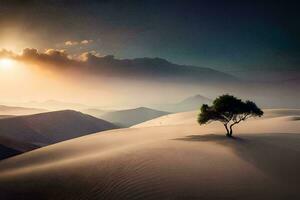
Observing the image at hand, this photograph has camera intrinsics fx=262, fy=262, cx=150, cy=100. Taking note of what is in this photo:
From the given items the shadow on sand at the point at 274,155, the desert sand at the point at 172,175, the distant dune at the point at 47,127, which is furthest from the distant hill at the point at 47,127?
the shadow on sand at the point at 274,155

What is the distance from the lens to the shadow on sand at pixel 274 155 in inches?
779

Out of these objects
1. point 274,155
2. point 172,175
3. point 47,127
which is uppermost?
point 47,127

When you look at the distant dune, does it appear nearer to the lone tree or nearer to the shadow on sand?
the lone tree

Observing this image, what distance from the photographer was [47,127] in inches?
4978

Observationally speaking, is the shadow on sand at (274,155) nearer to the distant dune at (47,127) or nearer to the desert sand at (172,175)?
the desert sand at (172,175)

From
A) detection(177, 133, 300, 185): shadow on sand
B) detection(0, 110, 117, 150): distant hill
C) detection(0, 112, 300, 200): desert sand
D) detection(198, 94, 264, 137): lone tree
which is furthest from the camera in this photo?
detection(0, 110, 117, 150): distant hill

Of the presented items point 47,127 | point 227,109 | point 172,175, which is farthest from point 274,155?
point 47,127

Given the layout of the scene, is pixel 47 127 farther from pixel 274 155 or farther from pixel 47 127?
pixel 274 155

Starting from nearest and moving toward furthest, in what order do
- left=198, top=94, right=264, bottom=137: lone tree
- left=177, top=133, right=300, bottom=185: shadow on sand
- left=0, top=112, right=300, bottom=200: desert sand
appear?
left=0, top=112, right=300, bottom=200: desert sand, left=177, top=133, right=300, bottom=185: shadow on sand, left=198, top=94, right=264, bottom=137: lone tree

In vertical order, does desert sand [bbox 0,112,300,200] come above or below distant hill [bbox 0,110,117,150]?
below

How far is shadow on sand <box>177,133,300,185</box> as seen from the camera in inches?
779

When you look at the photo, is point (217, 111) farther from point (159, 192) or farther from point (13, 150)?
point (13, 150)

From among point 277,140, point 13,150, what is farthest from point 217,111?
point 13,150

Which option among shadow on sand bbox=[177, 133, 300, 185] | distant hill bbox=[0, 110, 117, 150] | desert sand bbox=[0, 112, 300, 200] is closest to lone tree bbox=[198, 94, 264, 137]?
shadow on sand bbox=[177, 133, 300, 185]
